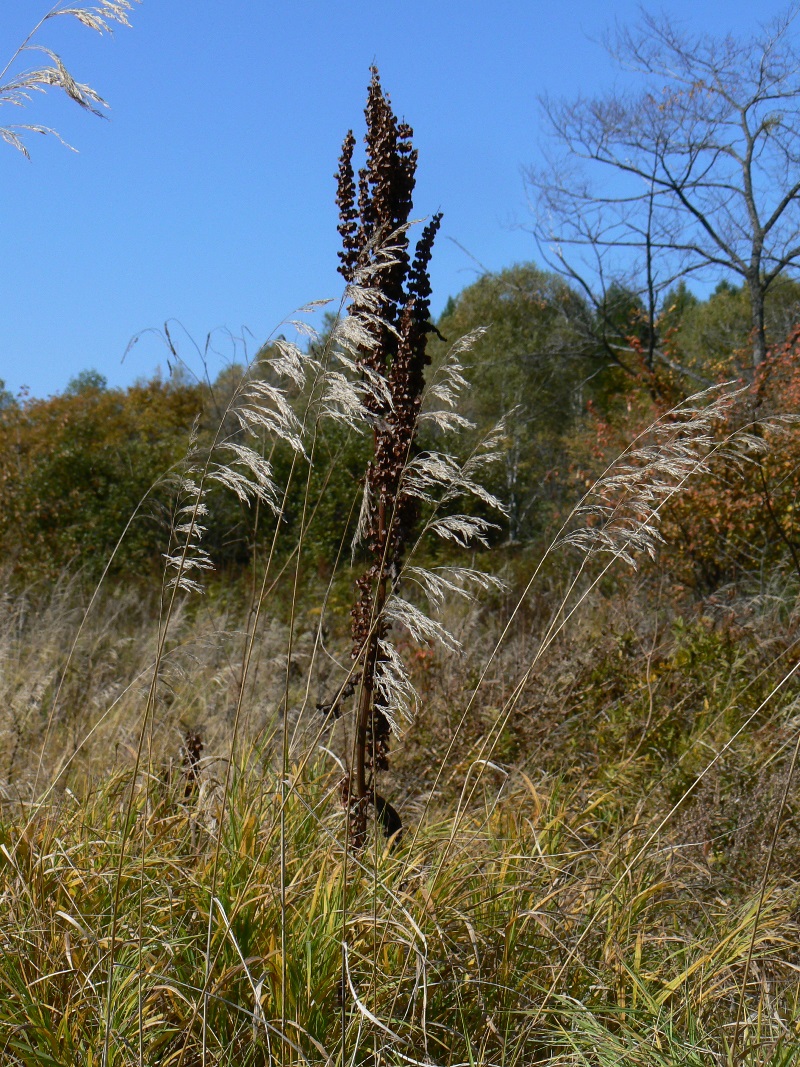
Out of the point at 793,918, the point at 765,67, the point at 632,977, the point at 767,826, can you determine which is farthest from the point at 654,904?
the point at 765,67

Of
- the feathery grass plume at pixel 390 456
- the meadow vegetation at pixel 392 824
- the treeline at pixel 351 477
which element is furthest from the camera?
the treeline at pixel 351 477

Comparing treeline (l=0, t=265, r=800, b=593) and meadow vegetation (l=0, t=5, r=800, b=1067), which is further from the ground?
treeline (l=0, t=265, r=800, b=593)

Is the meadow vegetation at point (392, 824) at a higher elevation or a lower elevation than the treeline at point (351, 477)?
lower

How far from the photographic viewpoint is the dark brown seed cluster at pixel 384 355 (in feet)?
9.32

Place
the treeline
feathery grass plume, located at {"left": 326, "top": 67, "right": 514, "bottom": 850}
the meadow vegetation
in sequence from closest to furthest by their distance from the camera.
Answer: the meadow vegetation → feathery grass plume, located at {"left": 326, "top": 67, "right": 514, "bottom": 850} → the treeline

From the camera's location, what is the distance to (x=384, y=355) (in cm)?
307

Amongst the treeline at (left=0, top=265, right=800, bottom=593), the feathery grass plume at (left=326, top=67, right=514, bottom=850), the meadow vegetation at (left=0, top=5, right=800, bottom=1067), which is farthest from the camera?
the treeline at (left=0, top=265, right=800, bottom=593)

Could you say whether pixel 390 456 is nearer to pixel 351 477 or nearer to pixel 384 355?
pixel 384 355

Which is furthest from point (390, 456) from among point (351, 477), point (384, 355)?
point (351, 477)

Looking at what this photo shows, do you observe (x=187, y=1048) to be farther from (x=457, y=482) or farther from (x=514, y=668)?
(x=514, y=668)

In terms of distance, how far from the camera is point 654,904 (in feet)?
8.78

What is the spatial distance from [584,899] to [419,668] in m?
3.58

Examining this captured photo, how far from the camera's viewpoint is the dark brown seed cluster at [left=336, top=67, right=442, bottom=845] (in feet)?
9.32

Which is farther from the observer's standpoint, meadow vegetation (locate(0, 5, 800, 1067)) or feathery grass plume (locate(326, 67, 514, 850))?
feathery grass plume (locate(326, 67, 514, 850))
